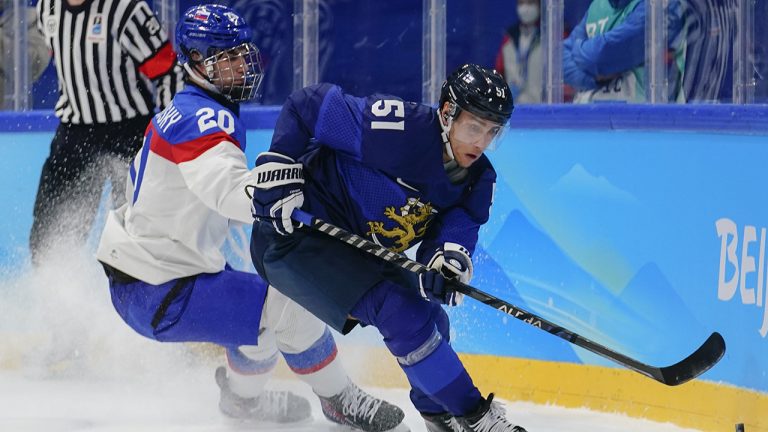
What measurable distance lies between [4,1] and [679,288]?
2973 millimetres

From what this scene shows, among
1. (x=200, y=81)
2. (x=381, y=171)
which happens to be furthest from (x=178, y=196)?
(x=381, y=171)

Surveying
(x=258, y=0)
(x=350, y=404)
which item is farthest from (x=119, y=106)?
(x=350, y=404)

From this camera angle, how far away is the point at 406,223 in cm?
316

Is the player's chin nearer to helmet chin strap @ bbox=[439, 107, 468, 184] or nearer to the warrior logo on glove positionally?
helmet chin strap @ bbox=[439, 107, 468, 184]

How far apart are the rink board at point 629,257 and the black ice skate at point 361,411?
2.05ft

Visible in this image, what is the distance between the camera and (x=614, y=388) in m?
3.83

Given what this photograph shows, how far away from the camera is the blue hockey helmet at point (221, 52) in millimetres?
3533

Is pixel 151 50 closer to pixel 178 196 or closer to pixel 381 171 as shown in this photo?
pixel 178 196

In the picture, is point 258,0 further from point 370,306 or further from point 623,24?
point 370,306

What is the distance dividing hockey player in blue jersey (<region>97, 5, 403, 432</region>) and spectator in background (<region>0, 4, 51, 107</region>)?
6.10ft

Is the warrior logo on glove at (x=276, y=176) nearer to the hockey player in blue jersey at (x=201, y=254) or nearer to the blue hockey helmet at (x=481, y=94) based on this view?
the hockey player in blue jersey at (x=201, y=254)

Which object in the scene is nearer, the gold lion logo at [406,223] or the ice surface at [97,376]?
the gold lion logo at [406,223]

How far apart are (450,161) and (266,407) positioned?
109cm

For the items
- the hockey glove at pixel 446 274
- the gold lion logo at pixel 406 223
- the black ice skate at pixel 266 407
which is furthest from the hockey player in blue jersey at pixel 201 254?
the hockey glove at pixel 446 274
